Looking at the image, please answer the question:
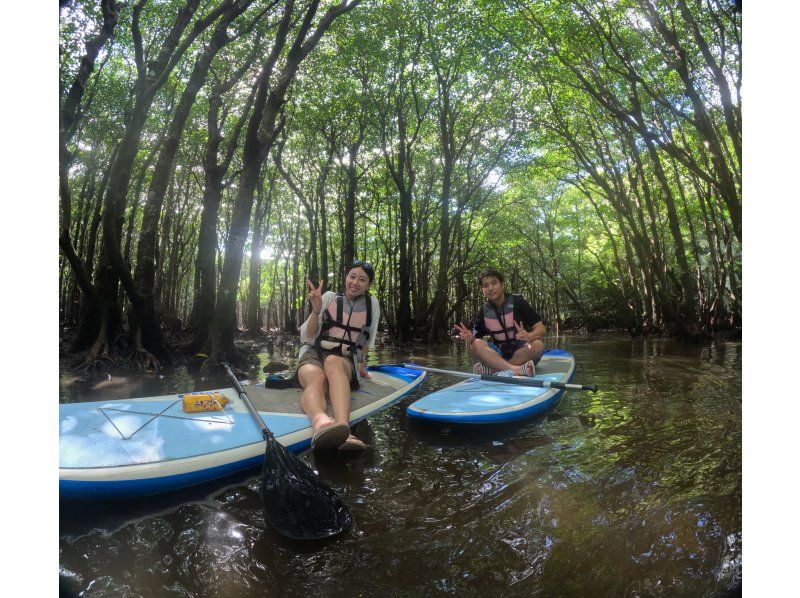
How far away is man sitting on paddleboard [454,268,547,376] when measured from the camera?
4352mm

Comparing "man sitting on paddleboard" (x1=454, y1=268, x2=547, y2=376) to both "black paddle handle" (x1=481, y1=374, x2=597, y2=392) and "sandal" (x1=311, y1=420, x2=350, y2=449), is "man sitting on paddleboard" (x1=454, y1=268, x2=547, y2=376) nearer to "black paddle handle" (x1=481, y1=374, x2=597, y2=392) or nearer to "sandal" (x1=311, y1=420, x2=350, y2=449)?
"black paddle handle" (x1=481, y1=374, x2=597, y2=392)

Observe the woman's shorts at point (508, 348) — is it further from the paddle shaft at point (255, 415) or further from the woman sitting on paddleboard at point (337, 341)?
the paddle shaft at point (255, 415)

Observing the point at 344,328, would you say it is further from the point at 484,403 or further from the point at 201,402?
the point at 484,403

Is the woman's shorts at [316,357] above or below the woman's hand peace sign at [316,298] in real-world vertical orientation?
below

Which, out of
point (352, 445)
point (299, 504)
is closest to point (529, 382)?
point (352, 445)

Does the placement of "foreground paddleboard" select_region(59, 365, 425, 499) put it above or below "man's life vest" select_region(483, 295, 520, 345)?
below

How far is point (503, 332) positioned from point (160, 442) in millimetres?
3303

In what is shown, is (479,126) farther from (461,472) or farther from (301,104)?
(461,472)

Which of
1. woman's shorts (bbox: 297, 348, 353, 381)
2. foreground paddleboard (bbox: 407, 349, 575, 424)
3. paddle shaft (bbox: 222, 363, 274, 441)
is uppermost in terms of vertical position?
woman's shorts (bbox: 297, 348, 353, 381)

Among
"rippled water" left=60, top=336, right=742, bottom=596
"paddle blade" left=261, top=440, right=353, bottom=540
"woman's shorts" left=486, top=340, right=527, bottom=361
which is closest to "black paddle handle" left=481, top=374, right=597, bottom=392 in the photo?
"rippled water" left=60, top=336, right=742, bottom=596

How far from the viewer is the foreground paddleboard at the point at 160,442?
6.37 feet

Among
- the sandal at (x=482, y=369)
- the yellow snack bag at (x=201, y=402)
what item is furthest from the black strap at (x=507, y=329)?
the yellow snack bag at (x=201, y=402)

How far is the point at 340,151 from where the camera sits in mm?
12906

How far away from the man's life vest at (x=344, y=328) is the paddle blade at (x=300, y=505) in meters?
1.34
